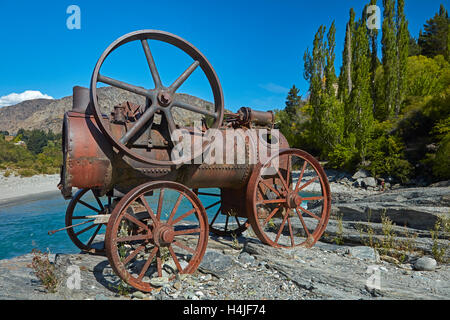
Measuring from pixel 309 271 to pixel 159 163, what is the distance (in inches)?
96.3

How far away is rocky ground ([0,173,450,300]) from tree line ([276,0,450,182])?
1372 cm

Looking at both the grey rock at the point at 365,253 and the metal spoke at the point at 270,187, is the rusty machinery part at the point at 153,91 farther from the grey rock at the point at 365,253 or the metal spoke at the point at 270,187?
the grey rock at the point at 365,253

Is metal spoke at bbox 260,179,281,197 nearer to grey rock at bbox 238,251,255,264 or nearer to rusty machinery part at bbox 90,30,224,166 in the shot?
grey rock at bbox 238,251,255,264

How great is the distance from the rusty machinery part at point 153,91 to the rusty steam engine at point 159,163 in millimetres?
13

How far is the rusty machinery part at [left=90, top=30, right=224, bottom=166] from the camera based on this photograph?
358 centimetres

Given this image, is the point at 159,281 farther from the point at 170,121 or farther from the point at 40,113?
the point at 40,113

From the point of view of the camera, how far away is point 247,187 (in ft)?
16.4

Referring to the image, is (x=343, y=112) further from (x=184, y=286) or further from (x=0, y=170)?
(x=0, y=170)

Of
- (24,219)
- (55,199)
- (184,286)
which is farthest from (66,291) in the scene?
(55,199)

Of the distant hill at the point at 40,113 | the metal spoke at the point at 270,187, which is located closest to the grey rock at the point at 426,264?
the metal spoke at the point at 270,187

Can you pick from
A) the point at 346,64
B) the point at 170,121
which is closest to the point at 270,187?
the point at 170,121

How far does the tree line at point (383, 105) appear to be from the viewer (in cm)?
1944

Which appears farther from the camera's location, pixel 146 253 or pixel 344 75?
pixel 344 75
